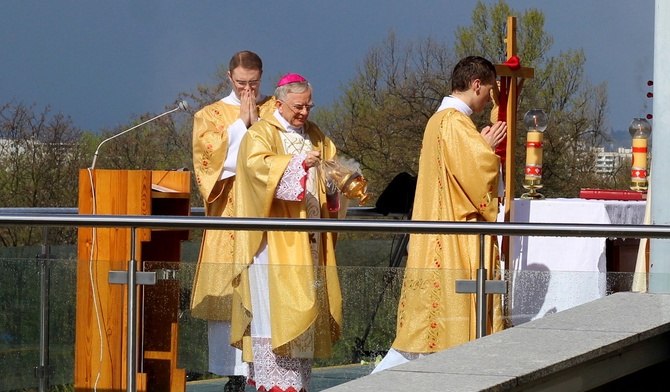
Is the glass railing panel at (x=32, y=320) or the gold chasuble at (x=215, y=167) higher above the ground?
the gold chasuble at (x=215, y=167)

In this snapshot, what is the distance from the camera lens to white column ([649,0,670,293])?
5.10m

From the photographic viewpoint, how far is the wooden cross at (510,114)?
6.66 metres

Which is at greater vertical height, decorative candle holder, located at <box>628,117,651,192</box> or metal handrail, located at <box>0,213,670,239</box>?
decorative candle holder, located at <box>628,117,651,192</box>

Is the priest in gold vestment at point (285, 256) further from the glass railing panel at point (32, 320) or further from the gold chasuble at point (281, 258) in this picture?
the glass railing panel at point (32, 320)

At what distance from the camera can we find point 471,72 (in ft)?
20.9

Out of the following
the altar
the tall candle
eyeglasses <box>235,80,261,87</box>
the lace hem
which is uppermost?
eyeglasses <box>235,80,261,87</box>

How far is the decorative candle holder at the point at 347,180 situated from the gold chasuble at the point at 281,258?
0.12 meters

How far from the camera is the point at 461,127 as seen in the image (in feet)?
20.7

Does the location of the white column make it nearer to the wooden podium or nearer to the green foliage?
the wooden podium

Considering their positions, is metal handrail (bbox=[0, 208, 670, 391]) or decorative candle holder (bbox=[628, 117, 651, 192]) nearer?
metal handrail (bbox=[0, 208, 670, 391])

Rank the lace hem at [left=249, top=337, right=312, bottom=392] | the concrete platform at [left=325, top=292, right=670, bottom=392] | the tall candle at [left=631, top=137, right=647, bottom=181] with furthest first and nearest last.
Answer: the tall candle at [left=631, top=137, right=647, bottom=181] → the lace hem at [left=249, top=337, right=312, bottom=392] → the concrete platform at [left=325, top=292, right=670, bottom=392]

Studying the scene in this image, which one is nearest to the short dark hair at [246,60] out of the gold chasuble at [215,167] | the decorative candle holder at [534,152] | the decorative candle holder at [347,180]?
the gold chasuble at [215,167]

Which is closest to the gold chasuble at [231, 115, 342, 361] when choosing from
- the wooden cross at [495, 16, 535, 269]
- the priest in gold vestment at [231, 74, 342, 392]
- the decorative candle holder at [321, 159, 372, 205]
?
the priest in gold vestment at [231, 74, 342, 392]

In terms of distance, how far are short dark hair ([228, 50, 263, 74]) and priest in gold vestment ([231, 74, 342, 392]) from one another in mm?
461
